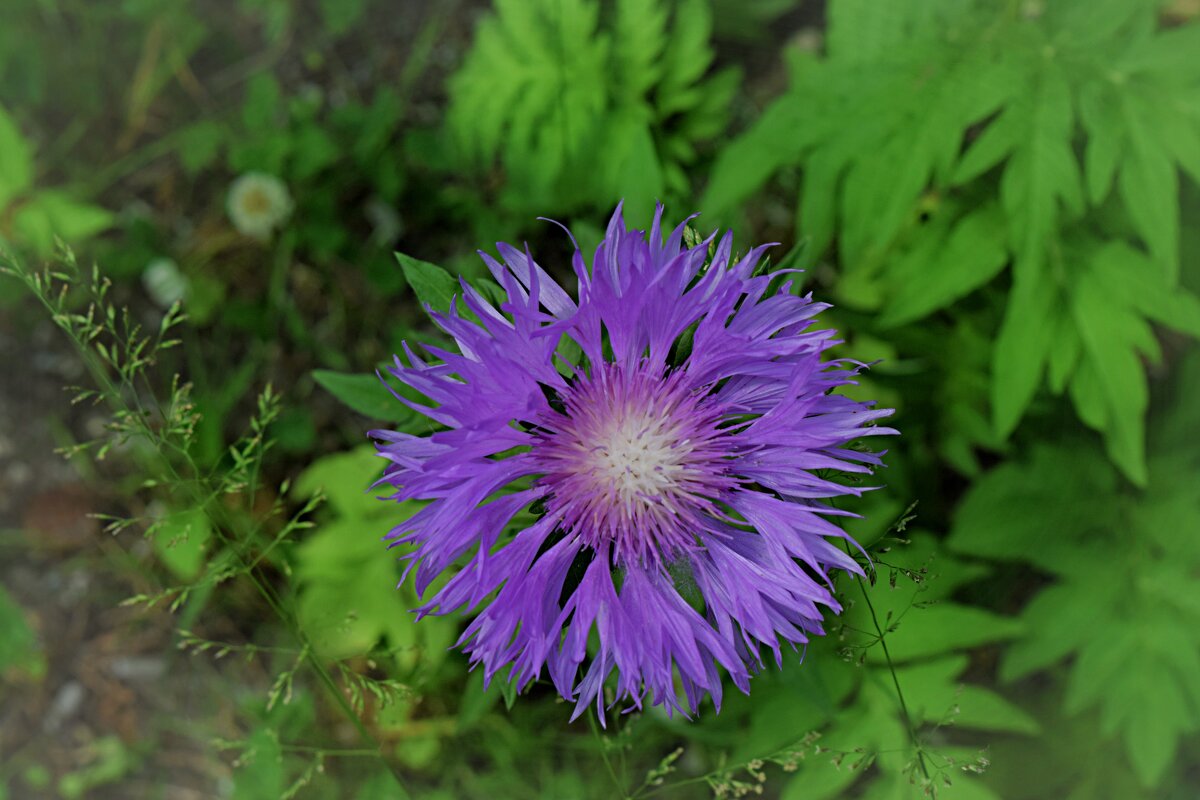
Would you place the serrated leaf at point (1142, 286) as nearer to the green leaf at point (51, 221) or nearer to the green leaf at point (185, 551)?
the green leaf at point (185, 551)

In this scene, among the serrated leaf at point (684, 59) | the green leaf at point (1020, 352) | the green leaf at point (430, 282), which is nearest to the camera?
the green leaf at point (430, 282)

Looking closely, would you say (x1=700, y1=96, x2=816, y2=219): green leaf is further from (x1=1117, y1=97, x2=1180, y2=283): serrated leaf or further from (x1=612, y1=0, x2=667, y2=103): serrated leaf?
(x1=1117, y1=97, x2=1180, y2=283): serrated leaf

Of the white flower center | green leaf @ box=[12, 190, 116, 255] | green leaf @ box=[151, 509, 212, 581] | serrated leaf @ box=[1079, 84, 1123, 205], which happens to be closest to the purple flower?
Answer: the white flower center

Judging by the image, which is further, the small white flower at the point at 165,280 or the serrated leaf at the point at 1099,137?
the small white flower at the point at 165,280

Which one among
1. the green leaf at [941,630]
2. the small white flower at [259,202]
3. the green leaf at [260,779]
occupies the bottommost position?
the green leaf at [260,779]

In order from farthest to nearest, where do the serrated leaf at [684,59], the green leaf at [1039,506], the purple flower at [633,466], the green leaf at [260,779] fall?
the green leaf at [260,779] < the serrated leaf at [684,59] < the green leaf at [1039,506] < the purple flower at [633,466]

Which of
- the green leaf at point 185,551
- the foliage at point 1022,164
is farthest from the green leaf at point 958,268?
the green leaf at point 185,551

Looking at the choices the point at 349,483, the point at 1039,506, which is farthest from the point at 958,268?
the point at 349,483
